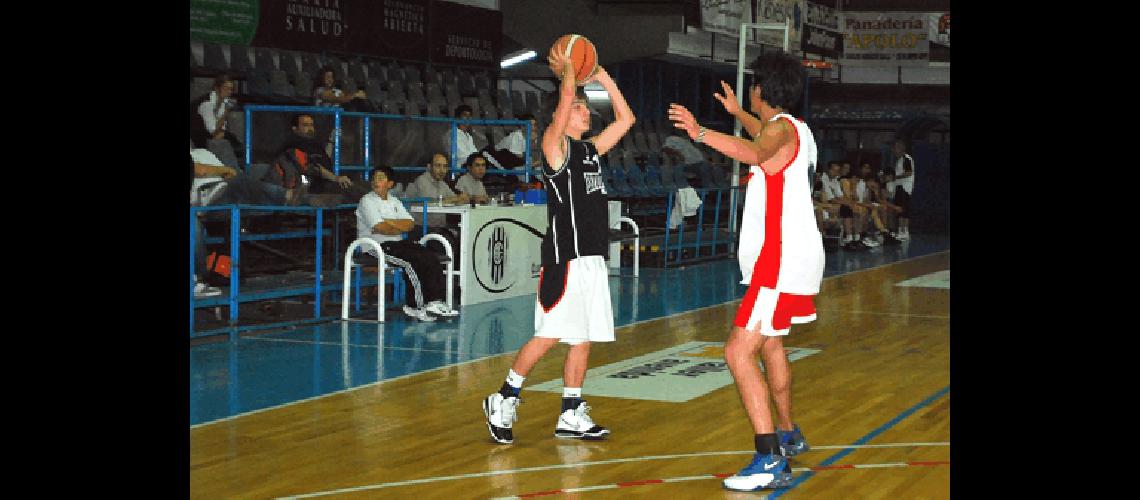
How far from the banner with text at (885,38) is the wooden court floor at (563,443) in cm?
2154

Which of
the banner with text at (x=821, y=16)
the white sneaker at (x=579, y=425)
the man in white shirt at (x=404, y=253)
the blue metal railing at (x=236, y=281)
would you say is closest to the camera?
the white sneaker at (x=579, y=425)

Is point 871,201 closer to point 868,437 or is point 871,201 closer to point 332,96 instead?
point 332,96

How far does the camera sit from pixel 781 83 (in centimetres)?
510

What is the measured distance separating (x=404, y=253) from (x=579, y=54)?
4813 mm

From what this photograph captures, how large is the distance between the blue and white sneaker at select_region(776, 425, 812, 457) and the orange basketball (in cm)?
168

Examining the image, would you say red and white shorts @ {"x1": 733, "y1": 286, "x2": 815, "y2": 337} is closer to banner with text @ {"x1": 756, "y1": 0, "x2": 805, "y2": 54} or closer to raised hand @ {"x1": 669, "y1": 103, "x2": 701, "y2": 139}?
raised hand @ {"x1": 669, "y1": 103, "x2": 701, "y2": 139}

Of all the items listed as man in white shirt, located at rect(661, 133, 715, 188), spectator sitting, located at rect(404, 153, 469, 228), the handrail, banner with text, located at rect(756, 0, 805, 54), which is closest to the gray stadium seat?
spectator sitting, located at rect(404, 153, 469, 228)

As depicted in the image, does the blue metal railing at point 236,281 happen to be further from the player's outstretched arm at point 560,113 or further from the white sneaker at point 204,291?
the player's outstretched arm at point 560,113

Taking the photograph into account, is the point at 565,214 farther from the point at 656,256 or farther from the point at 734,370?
the point at 656,256

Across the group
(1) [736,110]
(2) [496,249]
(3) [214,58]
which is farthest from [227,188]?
(1) [736,110]

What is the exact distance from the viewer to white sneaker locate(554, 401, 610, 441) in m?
6.03

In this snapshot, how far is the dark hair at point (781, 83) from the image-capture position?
511 cm

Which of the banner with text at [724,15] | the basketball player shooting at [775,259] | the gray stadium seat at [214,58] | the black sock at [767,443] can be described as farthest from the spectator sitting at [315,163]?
the banner with text at [724,15]
